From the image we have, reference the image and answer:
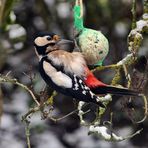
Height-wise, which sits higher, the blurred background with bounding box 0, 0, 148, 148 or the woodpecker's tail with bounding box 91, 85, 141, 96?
the woodpecker's tail with bounding box 91, 85, 141, 96

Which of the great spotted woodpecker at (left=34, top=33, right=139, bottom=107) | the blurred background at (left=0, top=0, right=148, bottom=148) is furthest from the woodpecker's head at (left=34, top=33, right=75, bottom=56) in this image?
the blurred background at (left=0, top=0, right=148, bottom=148)

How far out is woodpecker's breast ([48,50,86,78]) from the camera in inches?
99.0

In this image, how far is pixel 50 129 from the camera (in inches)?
196

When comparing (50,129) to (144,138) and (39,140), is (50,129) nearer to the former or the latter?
(39,140)

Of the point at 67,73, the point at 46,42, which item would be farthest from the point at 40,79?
the point at 67,73

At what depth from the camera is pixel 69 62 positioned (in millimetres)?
2547

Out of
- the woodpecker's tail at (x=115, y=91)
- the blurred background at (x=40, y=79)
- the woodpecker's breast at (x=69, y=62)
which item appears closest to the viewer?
the woodpecker's tail at (x=115, y=91)

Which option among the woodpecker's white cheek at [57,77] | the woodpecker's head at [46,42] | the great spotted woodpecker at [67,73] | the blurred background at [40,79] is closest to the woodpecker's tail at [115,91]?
the great spotted woodpecker at [67,73]

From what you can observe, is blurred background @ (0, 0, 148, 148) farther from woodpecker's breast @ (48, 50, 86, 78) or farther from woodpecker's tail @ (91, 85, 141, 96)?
woodpecker's tail @ (91, 85, 141, 96)

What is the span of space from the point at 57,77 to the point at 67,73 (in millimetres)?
56

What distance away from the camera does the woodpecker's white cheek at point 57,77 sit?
7.98 feet

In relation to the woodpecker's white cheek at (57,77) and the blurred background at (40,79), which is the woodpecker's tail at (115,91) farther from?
the blurred background at (40,79)

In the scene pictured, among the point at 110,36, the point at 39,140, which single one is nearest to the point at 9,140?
the point at 39,140

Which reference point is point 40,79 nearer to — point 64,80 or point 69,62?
point 69,62
